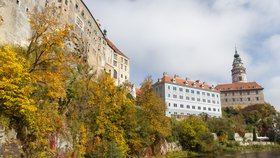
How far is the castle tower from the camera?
127 meters

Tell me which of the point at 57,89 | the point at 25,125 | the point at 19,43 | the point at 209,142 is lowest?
the point at 209,142

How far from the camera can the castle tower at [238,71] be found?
418ft

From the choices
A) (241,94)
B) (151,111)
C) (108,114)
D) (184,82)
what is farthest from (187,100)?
(108,114)

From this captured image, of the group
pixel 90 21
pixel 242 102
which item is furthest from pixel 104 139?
pixel 242 102

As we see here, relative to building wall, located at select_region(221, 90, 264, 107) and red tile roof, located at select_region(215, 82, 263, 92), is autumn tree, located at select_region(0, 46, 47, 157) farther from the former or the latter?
red tile roof, located at select_region(215, 82, 263, 92)

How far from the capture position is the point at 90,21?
150 feet

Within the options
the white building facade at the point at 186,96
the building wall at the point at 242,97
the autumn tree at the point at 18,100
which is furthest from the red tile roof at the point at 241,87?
the autumn tree at the point at 18,100

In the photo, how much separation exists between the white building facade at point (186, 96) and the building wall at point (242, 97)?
3172 centimetres

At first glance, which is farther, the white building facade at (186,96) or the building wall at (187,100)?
the white building facade at (186,96)

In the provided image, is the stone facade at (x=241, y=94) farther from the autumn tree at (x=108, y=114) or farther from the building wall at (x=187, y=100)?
the autumn tree at (x=108, y=114)

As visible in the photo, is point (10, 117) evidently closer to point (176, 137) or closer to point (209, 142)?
point (176, 137)

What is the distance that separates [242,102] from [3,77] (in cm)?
10627

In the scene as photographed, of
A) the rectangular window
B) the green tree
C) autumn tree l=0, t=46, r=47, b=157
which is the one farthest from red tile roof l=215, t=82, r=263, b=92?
autumn tree l=0, t=46, r=47, b=157

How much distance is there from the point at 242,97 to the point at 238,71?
25.3 m
